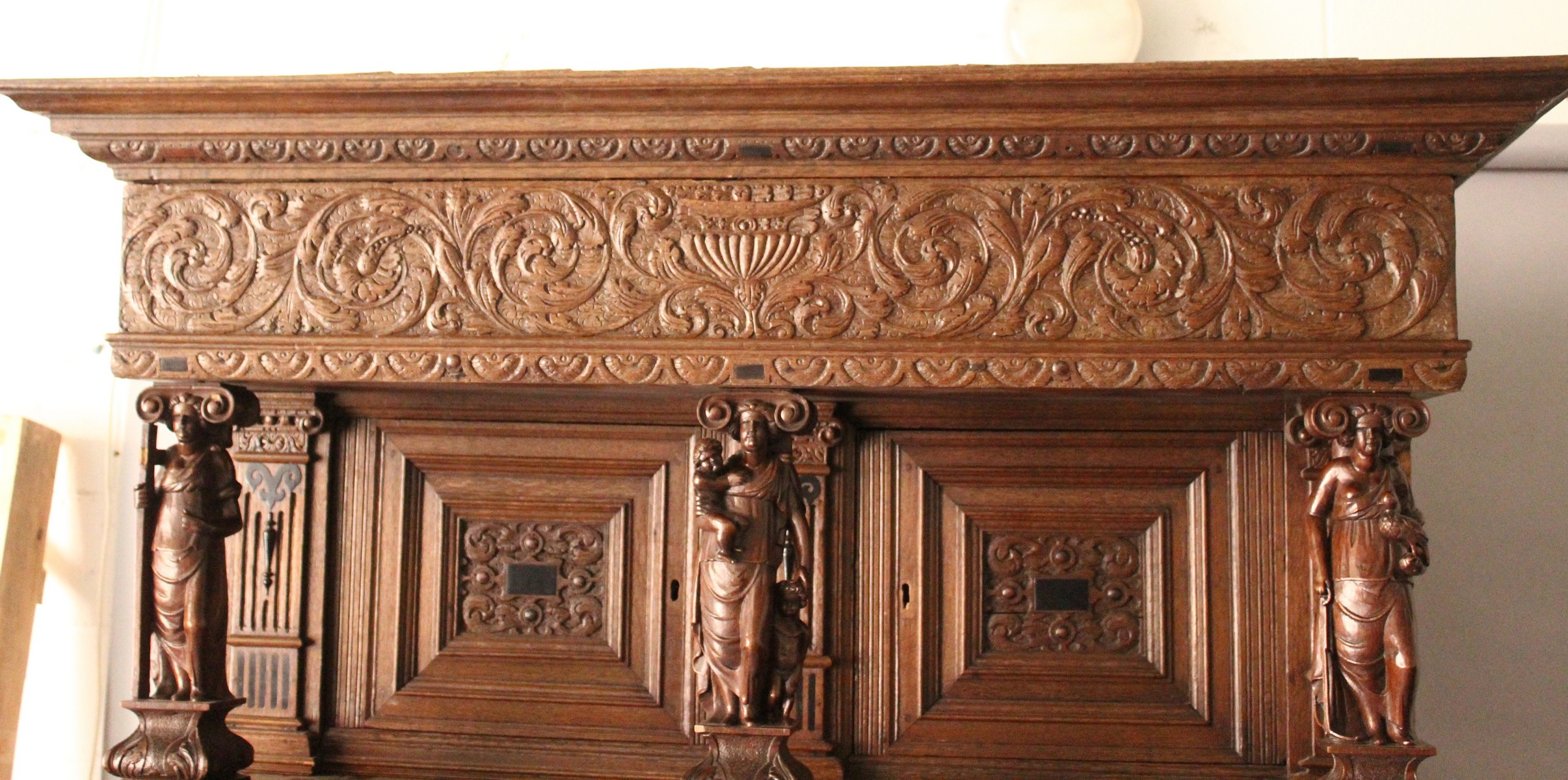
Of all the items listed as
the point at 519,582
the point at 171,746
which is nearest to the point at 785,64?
the point at 519,582

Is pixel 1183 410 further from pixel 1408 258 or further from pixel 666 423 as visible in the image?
pixel 666 423

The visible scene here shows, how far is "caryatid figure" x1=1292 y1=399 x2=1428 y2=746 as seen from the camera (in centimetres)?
192

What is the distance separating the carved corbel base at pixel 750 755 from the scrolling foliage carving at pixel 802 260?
1.94ft

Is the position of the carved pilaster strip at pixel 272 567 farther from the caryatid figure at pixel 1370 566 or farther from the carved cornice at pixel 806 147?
the caryatid figure at pixel 1370 566

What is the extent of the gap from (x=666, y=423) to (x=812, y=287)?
22.5 inches

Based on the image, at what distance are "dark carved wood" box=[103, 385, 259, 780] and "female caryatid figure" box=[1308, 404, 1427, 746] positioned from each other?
1.72 m

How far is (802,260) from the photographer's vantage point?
1978 millimetres

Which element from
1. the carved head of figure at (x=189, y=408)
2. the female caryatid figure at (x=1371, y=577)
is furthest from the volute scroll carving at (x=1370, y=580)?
the carved head of figure at (x=189, y=408)

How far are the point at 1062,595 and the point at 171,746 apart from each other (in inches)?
59.0

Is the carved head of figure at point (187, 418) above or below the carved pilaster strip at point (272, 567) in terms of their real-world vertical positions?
above

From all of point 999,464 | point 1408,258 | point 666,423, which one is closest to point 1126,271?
point 1408,258

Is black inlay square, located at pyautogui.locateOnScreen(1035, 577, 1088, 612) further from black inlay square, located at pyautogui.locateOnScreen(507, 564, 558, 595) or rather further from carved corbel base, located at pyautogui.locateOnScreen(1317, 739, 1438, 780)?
black inlay square, located at pyautogui.locateOnScreen(507, 564, 558, 595)

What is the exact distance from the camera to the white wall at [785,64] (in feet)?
8.62

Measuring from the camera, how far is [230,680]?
7.98ft
